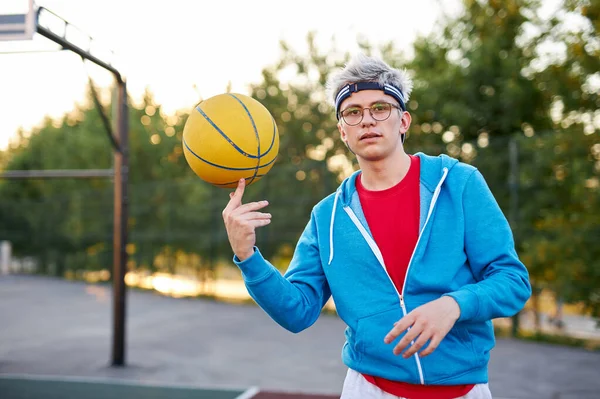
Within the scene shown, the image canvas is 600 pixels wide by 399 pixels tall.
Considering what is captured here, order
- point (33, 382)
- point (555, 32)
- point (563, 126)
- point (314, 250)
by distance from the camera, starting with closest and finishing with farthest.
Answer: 1. point (314, 250)
2. point (33, 382)
3. point (563, 126)
4. point (555, 32)

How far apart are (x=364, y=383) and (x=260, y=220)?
74cm

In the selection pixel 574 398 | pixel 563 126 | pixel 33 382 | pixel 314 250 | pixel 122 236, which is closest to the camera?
pixel 314 250

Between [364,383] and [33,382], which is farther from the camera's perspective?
[33,382]

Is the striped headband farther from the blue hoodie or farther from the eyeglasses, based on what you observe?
the blue hoodie

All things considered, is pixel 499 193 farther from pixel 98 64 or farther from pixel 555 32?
pixel 98 64

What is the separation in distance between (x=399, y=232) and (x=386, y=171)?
0.79 ft

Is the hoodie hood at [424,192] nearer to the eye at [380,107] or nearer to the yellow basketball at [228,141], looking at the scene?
the eye at [380,107]

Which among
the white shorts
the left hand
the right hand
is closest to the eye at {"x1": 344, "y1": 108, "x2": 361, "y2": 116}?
the right hand

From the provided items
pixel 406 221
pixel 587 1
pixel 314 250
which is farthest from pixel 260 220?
pixel 587 1

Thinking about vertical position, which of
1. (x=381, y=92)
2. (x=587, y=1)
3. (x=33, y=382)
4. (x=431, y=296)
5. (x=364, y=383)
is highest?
(x=587, y=1)

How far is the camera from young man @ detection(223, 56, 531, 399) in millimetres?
1938

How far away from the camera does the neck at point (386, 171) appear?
6.94 feet

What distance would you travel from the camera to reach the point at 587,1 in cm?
805

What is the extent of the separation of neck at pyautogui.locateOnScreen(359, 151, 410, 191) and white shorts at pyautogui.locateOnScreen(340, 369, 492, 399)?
0.73 m
